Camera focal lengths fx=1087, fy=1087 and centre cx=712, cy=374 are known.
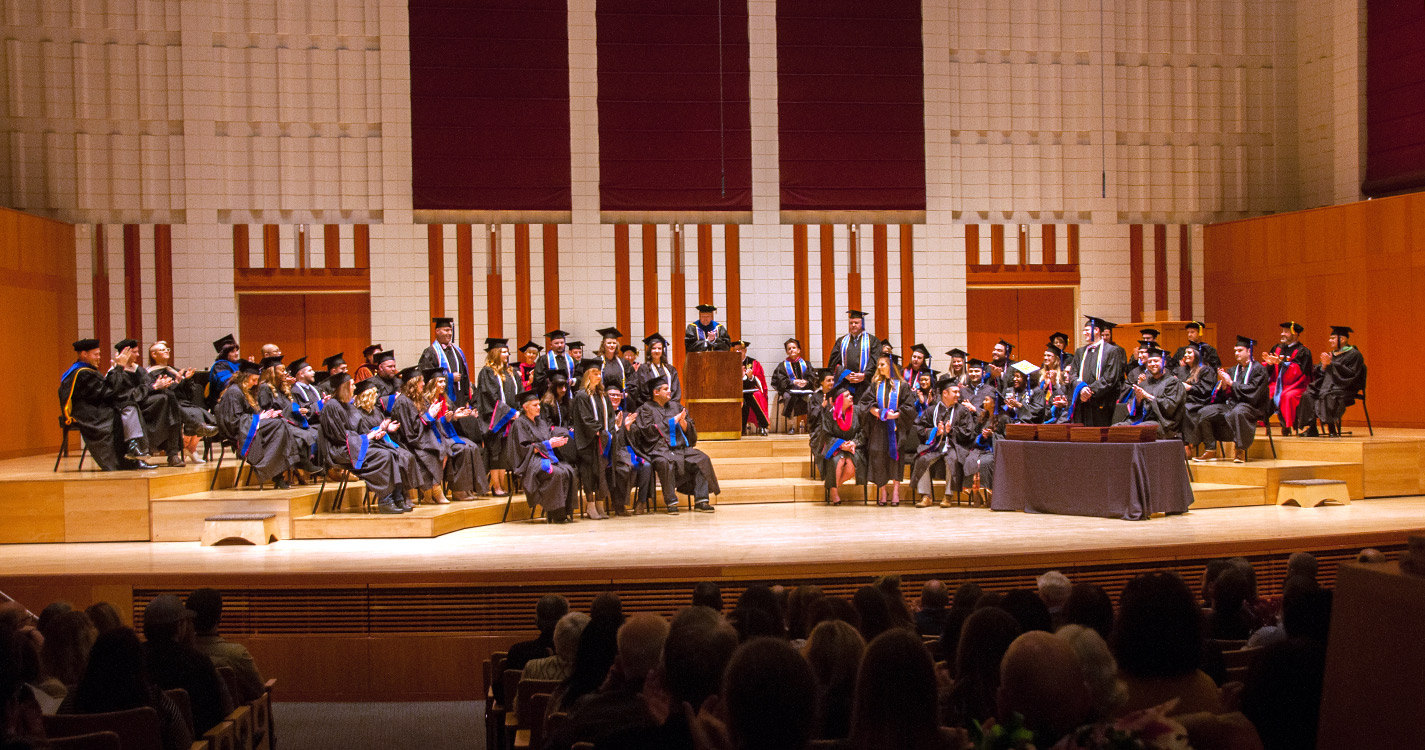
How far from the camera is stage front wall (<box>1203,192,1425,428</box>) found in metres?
12.6

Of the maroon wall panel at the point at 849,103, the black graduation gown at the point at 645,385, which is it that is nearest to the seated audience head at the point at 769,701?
the black graduation gown at the point at 645,385

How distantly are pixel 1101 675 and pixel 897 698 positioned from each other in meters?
0.64

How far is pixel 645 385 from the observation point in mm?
10867

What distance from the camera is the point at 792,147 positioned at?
14.4 m

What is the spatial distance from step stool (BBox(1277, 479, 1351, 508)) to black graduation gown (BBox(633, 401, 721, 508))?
16.3 ft

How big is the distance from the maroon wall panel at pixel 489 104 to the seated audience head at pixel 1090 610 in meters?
11.5

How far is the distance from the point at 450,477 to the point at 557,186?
226 inches

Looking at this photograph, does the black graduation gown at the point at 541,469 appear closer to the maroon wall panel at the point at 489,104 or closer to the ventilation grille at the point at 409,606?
the ventilation grille at the point at 409,606

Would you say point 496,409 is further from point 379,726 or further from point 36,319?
point 36,319

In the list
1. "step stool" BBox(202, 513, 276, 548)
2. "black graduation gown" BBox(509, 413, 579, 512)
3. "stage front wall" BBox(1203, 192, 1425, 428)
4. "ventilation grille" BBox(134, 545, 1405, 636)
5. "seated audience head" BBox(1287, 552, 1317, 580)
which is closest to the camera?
"seated audience head" BBox(1287, 552, 1317, 580)

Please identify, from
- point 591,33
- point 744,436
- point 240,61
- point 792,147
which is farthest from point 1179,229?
point 240,61

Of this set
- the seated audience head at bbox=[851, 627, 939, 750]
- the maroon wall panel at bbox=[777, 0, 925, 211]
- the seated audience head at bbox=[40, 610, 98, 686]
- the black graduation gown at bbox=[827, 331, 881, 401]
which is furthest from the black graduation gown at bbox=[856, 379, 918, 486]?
the seated audience head at bbox=[851, 627, 939, 750]

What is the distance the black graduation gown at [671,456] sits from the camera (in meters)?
9.70

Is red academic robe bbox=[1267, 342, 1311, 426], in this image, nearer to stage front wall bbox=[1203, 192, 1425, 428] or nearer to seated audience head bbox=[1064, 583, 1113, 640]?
stage front wall bbox=[1203, 192, 1425, 428]
